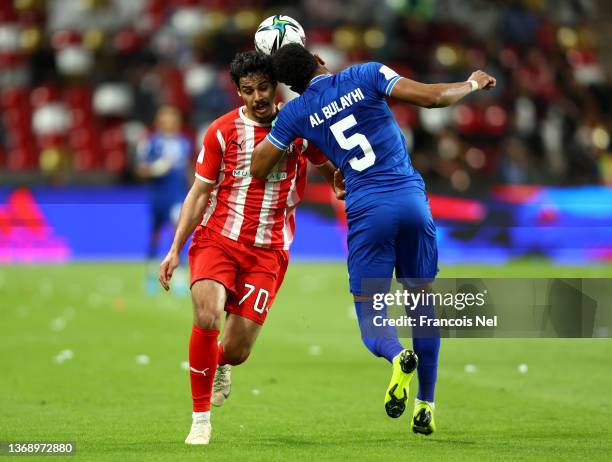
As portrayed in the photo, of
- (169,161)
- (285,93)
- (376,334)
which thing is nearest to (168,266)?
(376,334)

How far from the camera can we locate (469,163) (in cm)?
2288

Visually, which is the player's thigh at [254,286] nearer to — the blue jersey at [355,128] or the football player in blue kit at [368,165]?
the football player in blue kit at [368,165]

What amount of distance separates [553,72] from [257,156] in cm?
1944

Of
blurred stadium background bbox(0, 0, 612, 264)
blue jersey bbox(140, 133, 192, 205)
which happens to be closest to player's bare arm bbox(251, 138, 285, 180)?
blue jersey bbox(140, 133, 192, 205)

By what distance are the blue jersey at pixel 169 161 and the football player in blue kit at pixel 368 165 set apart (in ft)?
34.8

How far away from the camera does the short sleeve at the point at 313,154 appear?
736cm

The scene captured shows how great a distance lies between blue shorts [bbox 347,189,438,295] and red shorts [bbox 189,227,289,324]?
70cm

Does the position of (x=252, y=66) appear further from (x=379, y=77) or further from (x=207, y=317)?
(x=207, y=317)

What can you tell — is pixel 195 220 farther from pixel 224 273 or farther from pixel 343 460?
pixel 343 460

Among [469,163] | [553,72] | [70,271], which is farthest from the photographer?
[553,72]

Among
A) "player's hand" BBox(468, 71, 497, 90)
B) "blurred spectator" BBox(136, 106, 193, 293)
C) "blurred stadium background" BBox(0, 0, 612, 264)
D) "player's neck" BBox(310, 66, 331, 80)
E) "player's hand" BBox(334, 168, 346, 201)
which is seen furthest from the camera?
"blurred stadium background" BBox(0, 0, 612, 264)

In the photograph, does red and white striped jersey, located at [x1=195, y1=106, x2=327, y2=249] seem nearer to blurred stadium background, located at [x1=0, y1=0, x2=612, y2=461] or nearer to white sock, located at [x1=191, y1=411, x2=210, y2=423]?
white sock, located at [x1=191, y1=411, x2=210, y2=423]

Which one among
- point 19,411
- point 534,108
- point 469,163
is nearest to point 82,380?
point 19,411

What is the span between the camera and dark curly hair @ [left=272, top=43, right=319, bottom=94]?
22.2 feet
